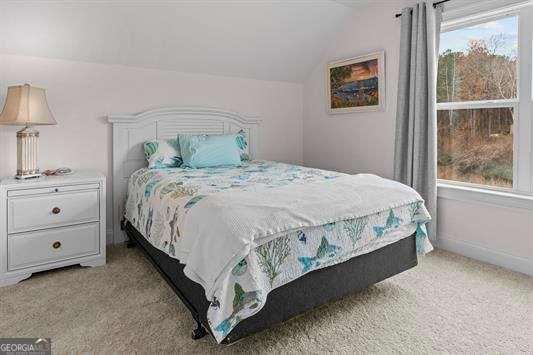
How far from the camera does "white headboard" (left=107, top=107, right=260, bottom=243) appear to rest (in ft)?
9.98

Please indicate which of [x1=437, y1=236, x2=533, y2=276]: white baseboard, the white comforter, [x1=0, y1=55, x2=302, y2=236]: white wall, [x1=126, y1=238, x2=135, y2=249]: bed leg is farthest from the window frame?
[x1=126, y1=238, x2=135, y2=249]: bed leg

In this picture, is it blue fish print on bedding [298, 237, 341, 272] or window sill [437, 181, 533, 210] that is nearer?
blue fish print on bedding [298, 237, 341, 272]

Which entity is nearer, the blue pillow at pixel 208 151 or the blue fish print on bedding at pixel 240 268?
the blue fish print on bedding at pixel 240 268

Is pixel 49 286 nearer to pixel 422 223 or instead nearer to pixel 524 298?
pixel 422 223

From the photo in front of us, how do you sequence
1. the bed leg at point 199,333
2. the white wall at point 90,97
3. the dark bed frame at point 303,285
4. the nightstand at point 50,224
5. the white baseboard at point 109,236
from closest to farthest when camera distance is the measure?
1. the dark bed frame at point 303,285
2. the bed leg at point 199,333
3. the nightstand at point 50,224
4. the white wall at point 90,97
5. the white baseboard at point 109,236

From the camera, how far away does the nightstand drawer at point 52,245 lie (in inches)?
88.8

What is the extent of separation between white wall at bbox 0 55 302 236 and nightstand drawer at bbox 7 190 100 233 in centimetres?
57

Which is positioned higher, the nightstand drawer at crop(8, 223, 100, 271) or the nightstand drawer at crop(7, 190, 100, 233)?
the nightstand drawer at crop(7, 190, 100, 233)

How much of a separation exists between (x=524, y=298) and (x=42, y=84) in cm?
385

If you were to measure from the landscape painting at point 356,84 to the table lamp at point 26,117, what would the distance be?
2854 mm

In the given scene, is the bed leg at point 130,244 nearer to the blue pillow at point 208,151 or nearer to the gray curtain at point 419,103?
the blue pillow at point 208,151

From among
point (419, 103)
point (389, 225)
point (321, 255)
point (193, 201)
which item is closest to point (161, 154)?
point (193, 201)

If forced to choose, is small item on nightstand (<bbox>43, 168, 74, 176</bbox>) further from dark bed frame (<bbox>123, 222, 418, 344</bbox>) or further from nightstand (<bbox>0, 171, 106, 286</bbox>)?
dark bed frame (<bbox>123, 222, 418, 344</bbox>)

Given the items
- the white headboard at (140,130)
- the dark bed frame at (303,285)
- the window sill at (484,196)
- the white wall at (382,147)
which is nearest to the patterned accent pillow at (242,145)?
the white headboard at (140,130)
